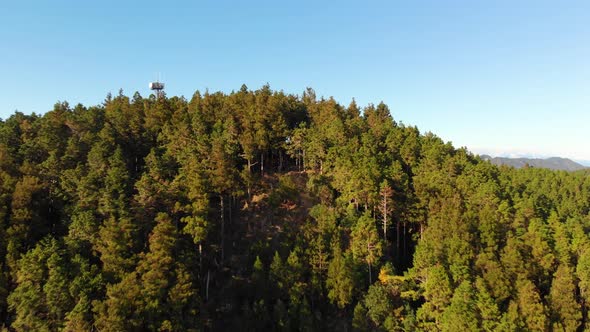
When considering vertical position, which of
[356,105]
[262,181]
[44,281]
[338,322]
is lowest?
[338,322]

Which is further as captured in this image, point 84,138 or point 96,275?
point 84,138

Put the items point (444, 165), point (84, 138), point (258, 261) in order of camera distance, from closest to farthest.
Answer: point (258, 261), point (84, 138), point (444, 165)

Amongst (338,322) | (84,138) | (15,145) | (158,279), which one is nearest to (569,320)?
(338,322)

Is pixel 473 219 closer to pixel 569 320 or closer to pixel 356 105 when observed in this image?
pixel 569 320

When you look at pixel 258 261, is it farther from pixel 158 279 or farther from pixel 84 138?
pixel 84 138

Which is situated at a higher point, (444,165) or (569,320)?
(444,165)

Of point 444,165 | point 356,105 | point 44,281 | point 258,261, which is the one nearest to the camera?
point 44,281

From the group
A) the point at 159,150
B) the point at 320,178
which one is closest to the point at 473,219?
Result: the point at 320,178
